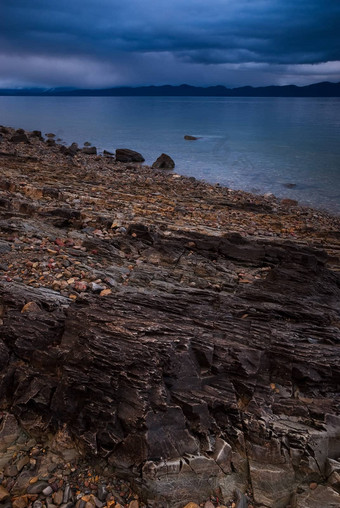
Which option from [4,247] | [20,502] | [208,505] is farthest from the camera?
[4,247]

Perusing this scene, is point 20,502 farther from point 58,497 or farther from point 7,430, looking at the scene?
point 7,430

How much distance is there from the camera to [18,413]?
594cm

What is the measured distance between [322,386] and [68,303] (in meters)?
5.66

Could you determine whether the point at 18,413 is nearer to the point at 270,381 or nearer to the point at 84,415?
the point at 84,415

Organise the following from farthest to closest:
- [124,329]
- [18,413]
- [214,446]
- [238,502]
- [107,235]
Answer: [107,235] < [124,329] < [18,413] < [214,446] < [238,502]

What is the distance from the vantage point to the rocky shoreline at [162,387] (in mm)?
5176

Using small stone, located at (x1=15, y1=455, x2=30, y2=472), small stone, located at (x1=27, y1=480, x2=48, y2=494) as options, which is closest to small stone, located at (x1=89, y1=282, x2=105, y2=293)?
small stone, located at (x1=15, y1=455, x2=30, y2=472)

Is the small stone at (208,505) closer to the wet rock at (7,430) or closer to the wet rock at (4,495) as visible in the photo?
the wet rock at (4,495)

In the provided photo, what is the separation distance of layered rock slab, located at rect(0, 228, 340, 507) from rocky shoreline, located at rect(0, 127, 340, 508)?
21 millimetres

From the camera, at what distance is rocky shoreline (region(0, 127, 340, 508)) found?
518 centimetres

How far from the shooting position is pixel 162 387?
584 centimetres

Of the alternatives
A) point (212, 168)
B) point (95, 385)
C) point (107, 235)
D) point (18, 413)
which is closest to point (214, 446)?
point (95, 385)

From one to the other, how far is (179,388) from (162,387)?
1.18 feet

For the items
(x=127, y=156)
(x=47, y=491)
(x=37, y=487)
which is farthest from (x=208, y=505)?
(x=127, y=156)
